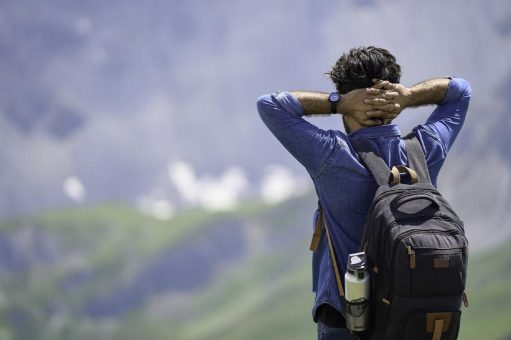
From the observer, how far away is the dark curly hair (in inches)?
212

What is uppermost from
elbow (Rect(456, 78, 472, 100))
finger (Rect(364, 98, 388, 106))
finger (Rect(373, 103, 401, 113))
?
elbow (Rect(456, 78, 472, 100))

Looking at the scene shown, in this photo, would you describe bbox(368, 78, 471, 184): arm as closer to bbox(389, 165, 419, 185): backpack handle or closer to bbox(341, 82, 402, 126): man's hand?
bbox(341, 82, 402, 126): man's hand

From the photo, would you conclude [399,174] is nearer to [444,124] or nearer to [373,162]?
[373,162]

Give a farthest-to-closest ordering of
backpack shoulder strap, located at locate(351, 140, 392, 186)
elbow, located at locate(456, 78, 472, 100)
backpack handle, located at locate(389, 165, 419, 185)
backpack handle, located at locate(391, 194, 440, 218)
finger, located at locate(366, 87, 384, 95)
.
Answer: elbow, located at locate(456, 78, 472, 100) < finger, located at locate(366, 87, 384, 95) < backpack shoulder strap, located at locate(351, 140, 392, 186) < backpack handle, located at locate(389, 165, 419, 185) < backpack handle, located at locate(391, 194, 440, 218)

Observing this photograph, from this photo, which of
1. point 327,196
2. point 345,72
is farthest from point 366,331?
point 345,72

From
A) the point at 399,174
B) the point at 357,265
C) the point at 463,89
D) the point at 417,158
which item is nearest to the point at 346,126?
the point at 417,158

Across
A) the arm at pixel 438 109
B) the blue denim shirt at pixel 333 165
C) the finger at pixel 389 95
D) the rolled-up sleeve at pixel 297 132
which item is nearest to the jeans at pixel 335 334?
the blue denim shirt at pixel 333 165

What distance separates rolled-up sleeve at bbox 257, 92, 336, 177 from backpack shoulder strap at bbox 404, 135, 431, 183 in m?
0.47

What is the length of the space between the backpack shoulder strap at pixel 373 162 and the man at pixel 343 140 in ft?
0.10

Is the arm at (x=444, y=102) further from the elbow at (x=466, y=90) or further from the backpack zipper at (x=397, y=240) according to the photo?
the backpack zipper at (x=397, y=240)

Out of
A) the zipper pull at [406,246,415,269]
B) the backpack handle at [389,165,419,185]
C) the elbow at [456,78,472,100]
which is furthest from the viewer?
the elbow at [456,78,472,100]

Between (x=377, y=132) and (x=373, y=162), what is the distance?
0.80ft

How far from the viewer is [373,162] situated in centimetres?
524

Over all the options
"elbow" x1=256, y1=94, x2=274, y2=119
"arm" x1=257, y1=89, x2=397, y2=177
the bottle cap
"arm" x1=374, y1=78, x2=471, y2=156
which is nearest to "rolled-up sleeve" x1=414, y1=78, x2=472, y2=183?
"arm" x1=374, y1=78, x2=471, y2=156
